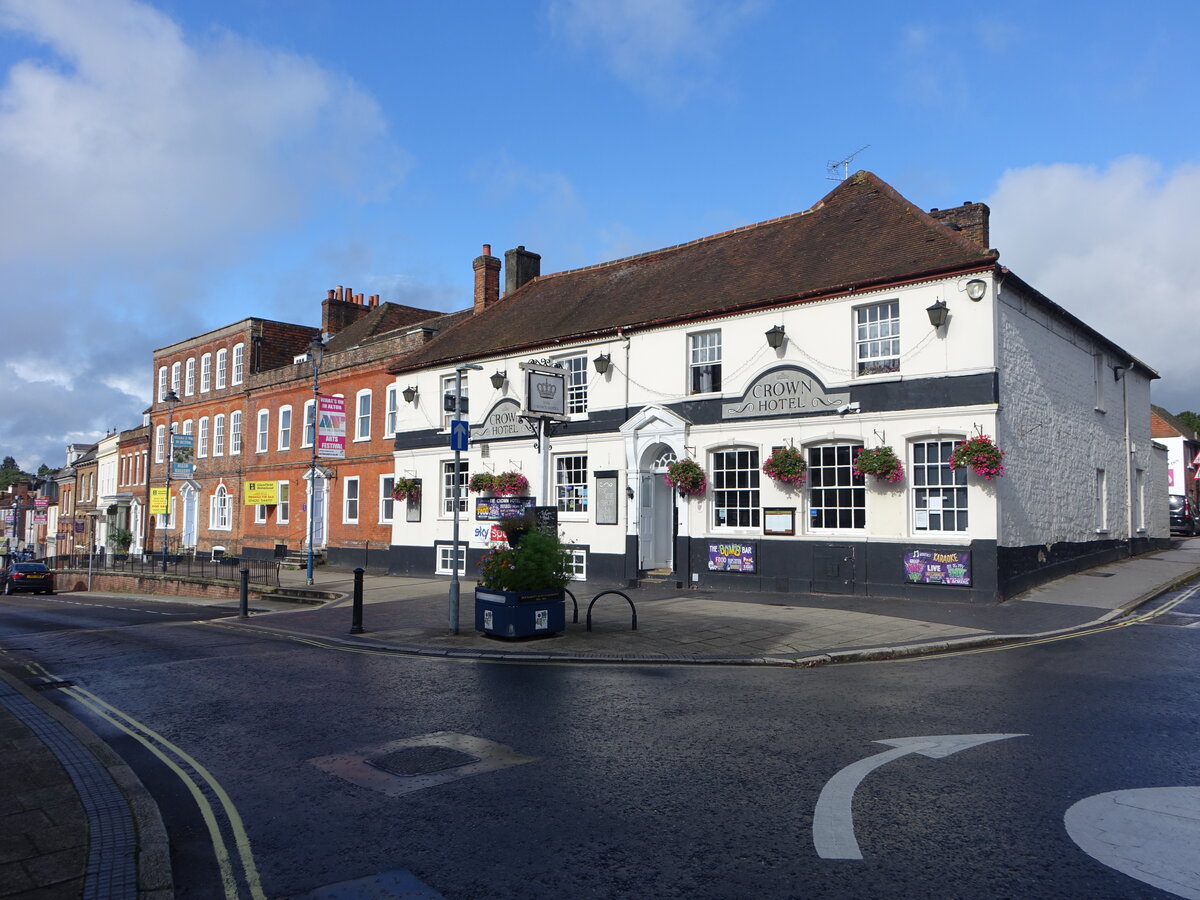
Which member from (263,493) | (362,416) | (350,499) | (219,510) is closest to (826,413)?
(362,416)

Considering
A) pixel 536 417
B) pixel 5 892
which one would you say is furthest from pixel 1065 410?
pixel 5 892

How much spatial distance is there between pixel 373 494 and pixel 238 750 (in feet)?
82.6

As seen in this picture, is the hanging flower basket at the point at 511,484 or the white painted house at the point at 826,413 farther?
the hanging flower basket at the point at 511,484

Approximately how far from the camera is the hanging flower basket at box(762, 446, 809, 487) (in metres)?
18.7

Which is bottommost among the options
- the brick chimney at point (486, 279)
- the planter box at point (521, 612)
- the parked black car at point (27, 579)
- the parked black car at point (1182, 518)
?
the parked black car at point (27, 579)

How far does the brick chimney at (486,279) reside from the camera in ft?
104

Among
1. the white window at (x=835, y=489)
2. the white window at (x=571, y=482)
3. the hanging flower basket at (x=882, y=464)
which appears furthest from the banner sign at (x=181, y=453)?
the hanging flower basket at (x=882, y=464)

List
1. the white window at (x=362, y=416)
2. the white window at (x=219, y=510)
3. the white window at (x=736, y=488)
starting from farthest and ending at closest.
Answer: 1. the white window at (x=219, y=510)
2. the white window at (x=362, y=416)
3. the white window at (x=736, y=488)

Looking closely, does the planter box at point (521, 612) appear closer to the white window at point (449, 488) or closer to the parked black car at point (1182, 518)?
the white window at point (449, 488)

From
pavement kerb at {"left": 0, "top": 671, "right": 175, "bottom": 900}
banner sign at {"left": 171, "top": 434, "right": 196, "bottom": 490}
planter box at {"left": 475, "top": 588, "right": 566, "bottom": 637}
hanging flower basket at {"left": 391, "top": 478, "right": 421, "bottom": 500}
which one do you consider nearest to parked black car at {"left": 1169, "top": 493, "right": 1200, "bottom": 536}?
hanging flower basket at {"left": 391, "top": 478, "right": 421, "bottom": 500}

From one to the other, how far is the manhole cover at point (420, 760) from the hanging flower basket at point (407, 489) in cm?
2135

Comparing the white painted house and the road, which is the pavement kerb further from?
the white painted house

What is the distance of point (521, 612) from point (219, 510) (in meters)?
34.3

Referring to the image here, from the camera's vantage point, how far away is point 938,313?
1698 centimetres
